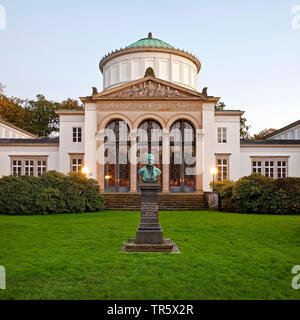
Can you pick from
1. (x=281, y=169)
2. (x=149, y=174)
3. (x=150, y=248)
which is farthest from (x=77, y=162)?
(x=150, y=248)

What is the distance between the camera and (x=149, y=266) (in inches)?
294

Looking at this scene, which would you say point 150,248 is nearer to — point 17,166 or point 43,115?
point 17,166

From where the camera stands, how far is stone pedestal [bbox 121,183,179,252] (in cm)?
920

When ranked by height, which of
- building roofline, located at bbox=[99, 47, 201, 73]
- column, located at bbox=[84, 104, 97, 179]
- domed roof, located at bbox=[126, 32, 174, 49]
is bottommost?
column, located at bbox=[84, 104, 97, 179]

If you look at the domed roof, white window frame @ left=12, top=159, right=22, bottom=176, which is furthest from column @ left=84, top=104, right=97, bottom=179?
the domed roof

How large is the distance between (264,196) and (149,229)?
13.9 meters

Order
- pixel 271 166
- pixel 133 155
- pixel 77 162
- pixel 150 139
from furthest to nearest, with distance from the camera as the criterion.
Result: pixel 271 166 → pixel 77 162 → pixel 150 139 → pixel 133 155

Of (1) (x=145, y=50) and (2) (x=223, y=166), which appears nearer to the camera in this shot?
(2) (x=223, y=166)

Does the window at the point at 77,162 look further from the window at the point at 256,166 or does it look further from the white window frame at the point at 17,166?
the window at the point at 256,166

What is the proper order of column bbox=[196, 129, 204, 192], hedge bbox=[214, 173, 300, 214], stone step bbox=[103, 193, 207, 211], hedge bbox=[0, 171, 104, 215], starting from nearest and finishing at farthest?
hedge bbox=[0, 171, 104, 215]
hedge bbox=[214, 173, 300, 214]
stone step bbox=[103, 193, 207, 211]
column bbox=[196, 129, 204, 192]

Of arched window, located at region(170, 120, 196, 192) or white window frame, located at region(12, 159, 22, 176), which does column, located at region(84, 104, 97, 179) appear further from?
white window frame, located at region(12, 159, 22, 176)

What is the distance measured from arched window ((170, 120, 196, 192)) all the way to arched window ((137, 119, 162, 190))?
133 centimetres

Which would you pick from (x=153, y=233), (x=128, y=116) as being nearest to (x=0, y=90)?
(x=128, y=116)
